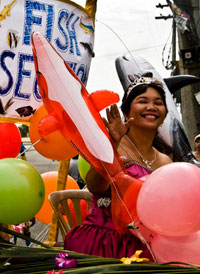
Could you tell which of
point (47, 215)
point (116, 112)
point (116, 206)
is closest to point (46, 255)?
point (116, 206)

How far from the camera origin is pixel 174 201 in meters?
1.10

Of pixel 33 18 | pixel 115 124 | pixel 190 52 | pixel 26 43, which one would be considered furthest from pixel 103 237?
pixel 190 52

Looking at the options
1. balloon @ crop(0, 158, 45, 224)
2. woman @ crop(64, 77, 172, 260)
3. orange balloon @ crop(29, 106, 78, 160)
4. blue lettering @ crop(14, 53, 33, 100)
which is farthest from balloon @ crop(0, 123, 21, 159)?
woman @ crop(64, 77, 172, 260)

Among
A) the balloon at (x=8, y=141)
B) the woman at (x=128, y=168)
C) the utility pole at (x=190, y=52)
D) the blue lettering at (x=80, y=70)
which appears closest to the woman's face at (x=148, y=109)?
the woman at (x=128, y=168)

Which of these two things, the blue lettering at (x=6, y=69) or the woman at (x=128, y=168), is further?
the blue lettering at (x=6, y=69)

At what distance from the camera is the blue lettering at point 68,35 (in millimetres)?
1977

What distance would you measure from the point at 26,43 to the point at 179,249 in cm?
129

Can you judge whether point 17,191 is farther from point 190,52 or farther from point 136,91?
point 190,52

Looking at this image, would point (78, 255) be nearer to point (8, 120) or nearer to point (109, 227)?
point (109, 227)

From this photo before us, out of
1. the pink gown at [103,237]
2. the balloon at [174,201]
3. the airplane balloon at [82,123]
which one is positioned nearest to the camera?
the balloon at [174,201]

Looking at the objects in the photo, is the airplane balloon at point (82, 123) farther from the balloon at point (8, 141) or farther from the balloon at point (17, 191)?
the balloon at point (8, 141)

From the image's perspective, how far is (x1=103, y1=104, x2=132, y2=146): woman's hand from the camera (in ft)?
4.44

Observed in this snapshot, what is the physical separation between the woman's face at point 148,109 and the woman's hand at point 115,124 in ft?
0.90

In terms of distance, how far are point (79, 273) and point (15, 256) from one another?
0.74 ft
